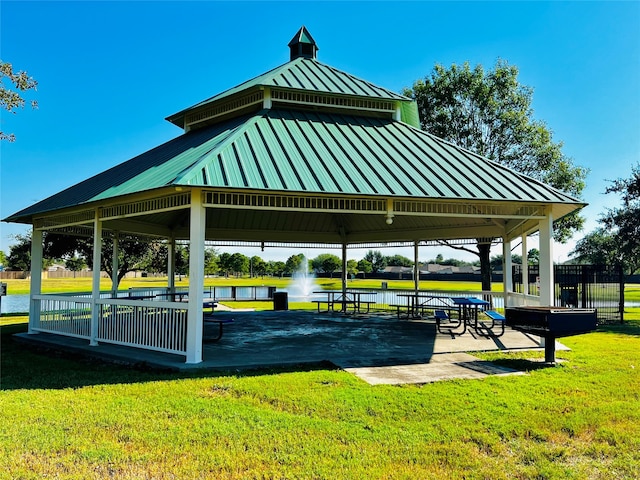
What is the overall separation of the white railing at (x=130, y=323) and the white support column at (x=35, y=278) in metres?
0.32

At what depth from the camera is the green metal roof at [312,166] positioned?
841 cm

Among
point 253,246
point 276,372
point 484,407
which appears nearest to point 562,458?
point 484,407

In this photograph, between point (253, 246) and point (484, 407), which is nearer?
point (484, 407)

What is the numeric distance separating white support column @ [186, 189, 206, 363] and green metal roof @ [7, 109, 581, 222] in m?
0.60

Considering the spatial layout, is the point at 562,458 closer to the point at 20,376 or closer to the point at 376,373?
the point at 376,373

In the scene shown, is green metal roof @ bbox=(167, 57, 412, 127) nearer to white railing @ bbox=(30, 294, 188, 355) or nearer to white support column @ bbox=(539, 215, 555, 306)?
white support column @ bbox=(539, 215, 555, 306)

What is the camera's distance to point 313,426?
16.4 ft

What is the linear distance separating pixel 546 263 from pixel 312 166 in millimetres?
5507

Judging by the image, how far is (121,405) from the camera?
5773 millimetres

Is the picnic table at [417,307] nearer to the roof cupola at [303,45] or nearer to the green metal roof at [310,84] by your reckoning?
the green metal roof at [310,84]

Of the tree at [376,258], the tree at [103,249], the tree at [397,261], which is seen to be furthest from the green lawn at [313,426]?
the tree at [397,261]

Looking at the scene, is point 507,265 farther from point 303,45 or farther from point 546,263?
point 303,45

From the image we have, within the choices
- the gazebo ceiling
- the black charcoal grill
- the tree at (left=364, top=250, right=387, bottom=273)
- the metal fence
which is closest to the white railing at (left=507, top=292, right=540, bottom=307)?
the gazebo ceiling

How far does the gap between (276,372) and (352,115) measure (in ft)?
26.2
